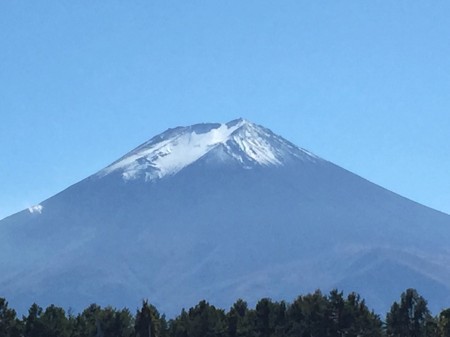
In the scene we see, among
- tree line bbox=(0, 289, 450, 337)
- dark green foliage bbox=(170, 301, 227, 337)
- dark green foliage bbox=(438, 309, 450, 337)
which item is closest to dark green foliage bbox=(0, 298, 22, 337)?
tree line bbox=(0, 289, 450, 337)

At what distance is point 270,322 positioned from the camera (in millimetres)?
106688

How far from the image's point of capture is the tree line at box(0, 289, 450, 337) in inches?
4038

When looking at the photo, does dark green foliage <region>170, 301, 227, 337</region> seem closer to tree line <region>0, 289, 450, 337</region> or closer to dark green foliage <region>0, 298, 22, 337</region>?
tree line <region>0, 289, 450, 337</region>

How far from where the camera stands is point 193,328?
105 m

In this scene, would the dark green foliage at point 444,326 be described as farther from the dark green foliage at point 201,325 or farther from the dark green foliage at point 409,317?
the dark green foliage at point 201,325

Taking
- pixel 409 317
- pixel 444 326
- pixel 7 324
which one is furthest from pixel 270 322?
pixel 7 324

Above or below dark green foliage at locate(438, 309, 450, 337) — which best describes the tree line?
above

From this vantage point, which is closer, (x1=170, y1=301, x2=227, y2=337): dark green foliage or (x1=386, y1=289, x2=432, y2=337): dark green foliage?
(x1=386, y1=289, x2=432, y2=337): dark green foliage

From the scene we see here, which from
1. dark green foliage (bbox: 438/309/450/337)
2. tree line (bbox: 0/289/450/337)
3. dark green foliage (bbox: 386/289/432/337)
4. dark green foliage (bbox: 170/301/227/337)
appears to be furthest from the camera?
dark green foliage (bbox: 170/301/227/337)

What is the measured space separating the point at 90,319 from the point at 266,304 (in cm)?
1406

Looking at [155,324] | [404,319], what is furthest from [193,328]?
[404,319]

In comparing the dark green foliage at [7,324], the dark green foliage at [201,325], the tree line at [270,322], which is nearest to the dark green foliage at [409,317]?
the tree line at [270,322]

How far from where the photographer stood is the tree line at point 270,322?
103 meters

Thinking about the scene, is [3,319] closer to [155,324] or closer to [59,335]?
[59,335]
